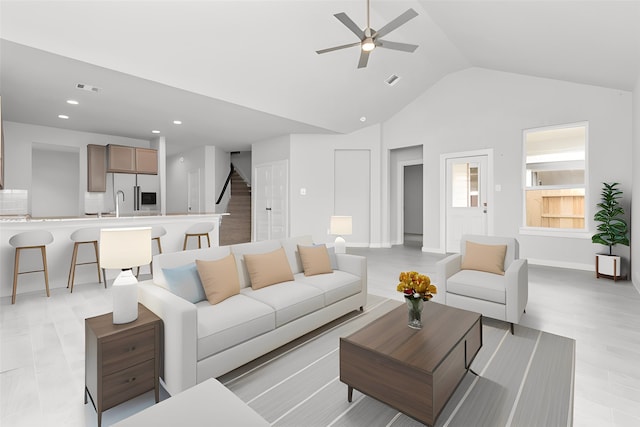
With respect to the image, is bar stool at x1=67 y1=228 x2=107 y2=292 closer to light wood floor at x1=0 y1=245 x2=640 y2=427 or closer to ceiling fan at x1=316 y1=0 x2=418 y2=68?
light wood floor at x1=0 y1=245 x2=640 y2=427

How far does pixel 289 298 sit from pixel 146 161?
5.81 meters

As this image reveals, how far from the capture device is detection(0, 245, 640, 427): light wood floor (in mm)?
1779

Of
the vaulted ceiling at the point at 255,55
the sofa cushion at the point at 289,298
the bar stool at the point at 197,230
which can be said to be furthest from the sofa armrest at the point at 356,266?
the vaulted ceiling at the point at 255,55

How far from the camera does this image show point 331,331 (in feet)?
9.30

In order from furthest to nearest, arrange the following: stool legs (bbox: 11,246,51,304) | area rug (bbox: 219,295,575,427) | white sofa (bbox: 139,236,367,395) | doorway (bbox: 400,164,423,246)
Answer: doorway (bbox: 400,164,423,246) → stool legs (bbox: 11,246,51,304) → white sofa (bbox: 139,236,367,395) → area rug (bbox: 219,295,575,427)

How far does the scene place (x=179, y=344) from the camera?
70.1 inches

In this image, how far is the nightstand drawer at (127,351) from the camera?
1.66 meters

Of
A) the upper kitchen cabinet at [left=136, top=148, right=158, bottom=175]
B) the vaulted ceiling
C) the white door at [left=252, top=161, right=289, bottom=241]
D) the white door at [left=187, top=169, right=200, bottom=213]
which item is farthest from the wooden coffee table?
the white door at [left=187, top=169, right=200, bottom=213]

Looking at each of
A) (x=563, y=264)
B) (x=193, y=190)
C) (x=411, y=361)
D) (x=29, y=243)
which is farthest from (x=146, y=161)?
(x=563, y=264)

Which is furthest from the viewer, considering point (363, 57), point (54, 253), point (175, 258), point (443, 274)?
point (54, 253)

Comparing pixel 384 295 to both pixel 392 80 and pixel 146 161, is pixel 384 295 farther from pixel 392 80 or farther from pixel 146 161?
pixel 146 161

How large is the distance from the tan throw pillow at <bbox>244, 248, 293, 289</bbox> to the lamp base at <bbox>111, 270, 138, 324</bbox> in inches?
40.5

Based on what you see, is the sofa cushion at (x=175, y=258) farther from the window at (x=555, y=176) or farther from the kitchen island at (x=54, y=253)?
the window at (x=555, y=176)

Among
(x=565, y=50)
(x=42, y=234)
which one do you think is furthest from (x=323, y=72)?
(x=42, y=234)
